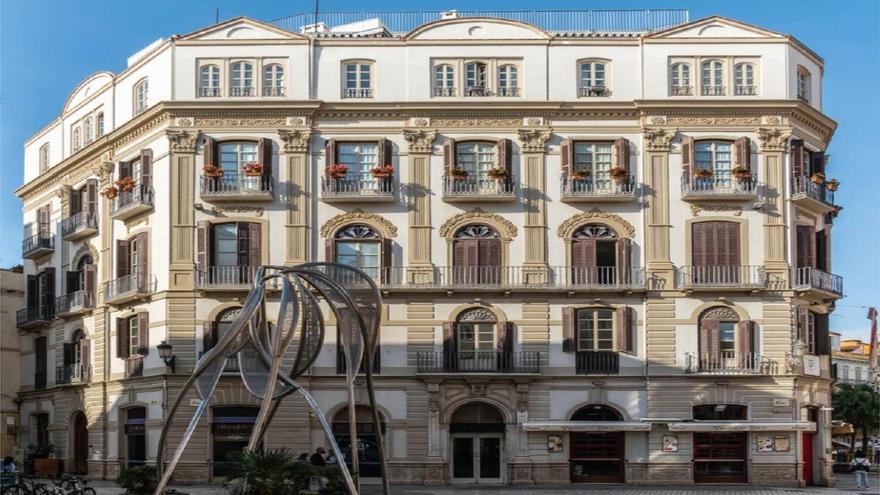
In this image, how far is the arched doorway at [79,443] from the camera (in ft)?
205

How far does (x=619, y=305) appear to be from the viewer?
54.5m

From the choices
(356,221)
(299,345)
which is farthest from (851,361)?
(299,345)

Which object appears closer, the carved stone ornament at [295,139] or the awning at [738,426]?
the awning at [738,426]

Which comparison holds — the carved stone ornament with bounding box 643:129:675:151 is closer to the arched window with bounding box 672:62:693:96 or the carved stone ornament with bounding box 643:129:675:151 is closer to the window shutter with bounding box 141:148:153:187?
the arched window with bounding box 672:62:693:96

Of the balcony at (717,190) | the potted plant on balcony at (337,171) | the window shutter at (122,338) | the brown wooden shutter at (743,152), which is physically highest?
the brown wooden shutter at (743,152)

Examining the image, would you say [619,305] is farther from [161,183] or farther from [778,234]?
[161,183]

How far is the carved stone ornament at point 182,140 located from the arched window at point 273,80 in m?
3.33

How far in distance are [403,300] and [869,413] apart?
139 ft

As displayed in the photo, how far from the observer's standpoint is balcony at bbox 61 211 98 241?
6100cm

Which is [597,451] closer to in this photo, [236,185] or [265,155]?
[265,155]

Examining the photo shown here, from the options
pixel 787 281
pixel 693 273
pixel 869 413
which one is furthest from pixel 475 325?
pixel 869 413

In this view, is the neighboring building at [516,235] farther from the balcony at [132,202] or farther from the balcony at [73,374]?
the balcony at [73,374]

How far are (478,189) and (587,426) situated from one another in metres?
10.1

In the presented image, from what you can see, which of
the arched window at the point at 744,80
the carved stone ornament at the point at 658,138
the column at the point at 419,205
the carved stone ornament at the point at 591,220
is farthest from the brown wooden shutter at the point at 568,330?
the arched window at the point at 744,80
